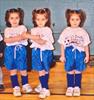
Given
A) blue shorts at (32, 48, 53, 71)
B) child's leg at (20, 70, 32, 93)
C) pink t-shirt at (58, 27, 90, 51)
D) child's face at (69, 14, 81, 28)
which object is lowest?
child's leg at (20, 70, 32, 93)

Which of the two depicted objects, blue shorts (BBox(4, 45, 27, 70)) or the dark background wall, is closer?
blue shorts (BBox(4, 45, 27, 70))

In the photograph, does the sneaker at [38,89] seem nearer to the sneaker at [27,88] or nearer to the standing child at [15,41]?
the sneaker at [27,88]

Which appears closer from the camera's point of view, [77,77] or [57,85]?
[77,77]

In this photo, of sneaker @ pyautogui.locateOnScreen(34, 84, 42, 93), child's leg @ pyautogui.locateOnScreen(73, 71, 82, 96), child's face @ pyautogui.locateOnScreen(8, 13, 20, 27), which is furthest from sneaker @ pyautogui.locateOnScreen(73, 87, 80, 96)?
child's face @ pyautogui.locateOnScreen(8, 13, 20, 27)

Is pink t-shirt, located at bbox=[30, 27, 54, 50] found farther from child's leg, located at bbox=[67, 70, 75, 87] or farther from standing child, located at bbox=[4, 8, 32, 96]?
child's leg, located at bbox=[67, 70, 75, 87]

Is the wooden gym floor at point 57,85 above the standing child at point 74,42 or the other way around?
the other way around

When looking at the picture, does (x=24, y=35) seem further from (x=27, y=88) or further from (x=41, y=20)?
(x=27, y=88)

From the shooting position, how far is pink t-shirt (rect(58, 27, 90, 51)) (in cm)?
268

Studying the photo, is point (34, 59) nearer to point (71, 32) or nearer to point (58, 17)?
point (71, 32)

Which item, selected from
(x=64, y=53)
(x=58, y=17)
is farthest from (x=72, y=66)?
(x=58, y=17)

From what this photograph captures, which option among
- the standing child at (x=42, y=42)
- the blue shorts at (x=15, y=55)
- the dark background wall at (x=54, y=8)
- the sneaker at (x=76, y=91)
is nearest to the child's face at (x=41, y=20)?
the standing child at (x=42, y=42)

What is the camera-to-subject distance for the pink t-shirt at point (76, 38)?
2.68 meters

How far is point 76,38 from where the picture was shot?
8.80 ft

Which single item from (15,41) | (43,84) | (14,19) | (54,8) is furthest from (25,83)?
(54,8)
